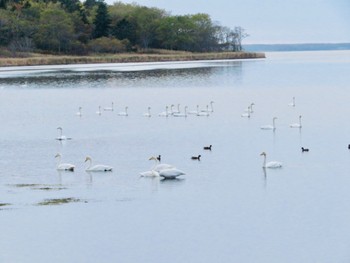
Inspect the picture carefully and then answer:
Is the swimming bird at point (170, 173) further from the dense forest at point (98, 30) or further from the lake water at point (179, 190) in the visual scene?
the dense forest at point (98, 30)

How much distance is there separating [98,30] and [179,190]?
9043 centimetres

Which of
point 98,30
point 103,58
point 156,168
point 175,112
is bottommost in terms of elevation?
point 103,58

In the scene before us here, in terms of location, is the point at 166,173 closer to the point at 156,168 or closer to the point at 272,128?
the point at 156,168

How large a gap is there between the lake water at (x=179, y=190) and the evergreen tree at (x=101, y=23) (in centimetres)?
6942

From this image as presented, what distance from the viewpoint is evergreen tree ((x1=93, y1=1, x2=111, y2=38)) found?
109125 millimetres

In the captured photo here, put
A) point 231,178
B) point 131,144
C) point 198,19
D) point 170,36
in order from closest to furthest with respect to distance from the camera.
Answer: point 231,178, point 131,144, point 170,36, point 198,19

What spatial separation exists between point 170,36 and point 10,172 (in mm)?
97987

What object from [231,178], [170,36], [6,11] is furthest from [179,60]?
[231,178]

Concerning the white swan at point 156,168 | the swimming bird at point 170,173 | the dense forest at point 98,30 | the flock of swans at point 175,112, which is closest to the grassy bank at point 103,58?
the dense forest at point 98,30

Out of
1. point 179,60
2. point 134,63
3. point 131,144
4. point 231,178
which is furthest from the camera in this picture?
point 179,60

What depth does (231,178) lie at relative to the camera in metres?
21.5

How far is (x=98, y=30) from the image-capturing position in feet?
358

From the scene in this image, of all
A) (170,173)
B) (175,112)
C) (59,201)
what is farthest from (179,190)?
(175,112)

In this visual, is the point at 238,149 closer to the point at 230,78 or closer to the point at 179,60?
the point at 230,78
